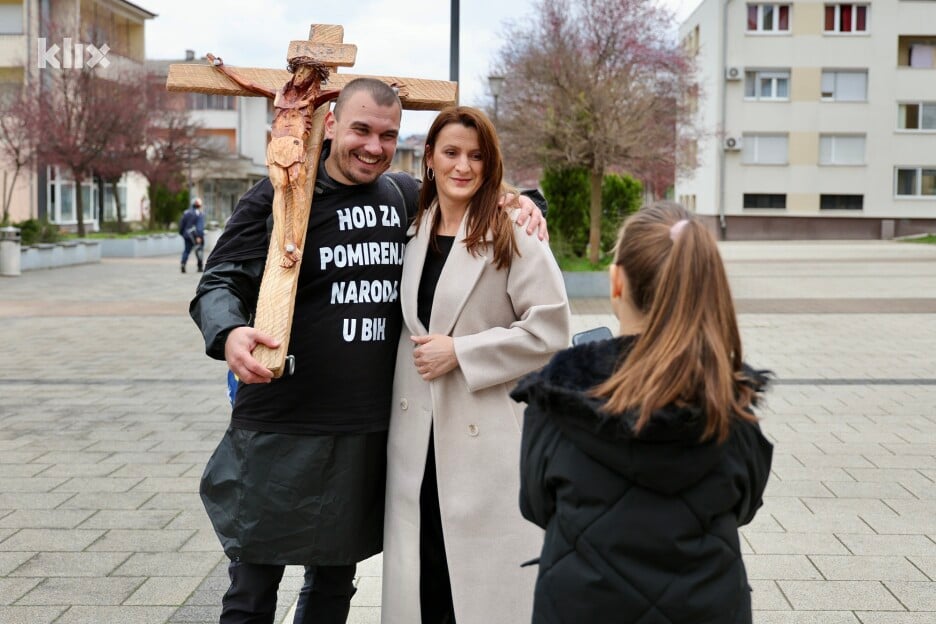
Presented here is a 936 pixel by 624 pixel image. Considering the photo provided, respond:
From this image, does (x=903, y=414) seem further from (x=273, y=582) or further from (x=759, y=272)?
(x=759, y=272)

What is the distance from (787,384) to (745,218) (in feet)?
131

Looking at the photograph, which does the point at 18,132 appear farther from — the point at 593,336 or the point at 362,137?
the point at 593,336

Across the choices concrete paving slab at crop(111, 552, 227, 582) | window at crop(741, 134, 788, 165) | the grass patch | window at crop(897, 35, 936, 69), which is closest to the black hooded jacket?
concrete paving slab at crop(111, 552, 227, 582)

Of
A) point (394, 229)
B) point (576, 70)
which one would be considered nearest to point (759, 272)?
point (576, 70)

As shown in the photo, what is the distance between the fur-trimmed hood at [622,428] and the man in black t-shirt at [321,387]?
1.02 meters

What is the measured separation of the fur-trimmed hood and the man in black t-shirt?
1.02m

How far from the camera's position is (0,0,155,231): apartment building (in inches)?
1538

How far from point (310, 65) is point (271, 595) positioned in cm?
146

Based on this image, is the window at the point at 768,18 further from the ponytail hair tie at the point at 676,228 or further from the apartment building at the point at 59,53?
the ponytail hair tie at the point at 676,228

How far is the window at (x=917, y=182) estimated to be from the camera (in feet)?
158

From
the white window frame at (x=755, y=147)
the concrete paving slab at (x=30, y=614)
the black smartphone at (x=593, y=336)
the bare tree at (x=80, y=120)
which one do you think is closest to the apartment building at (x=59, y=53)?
the bare tree at (x=80, y=120)

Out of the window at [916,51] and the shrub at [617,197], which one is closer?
the shrub at [617,197]
